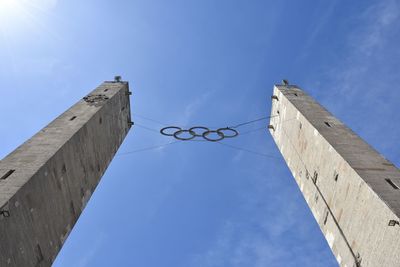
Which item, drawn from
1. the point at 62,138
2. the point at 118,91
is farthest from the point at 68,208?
the point at 118,91

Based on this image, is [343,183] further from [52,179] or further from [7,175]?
[7,175]

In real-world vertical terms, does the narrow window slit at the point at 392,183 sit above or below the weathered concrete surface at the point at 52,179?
below

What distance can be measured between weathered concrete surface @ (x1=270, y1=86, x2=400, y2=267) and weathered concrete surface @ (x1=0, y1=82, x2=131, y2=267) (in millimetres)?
9038

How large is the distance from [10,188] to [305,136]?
38.4 ft

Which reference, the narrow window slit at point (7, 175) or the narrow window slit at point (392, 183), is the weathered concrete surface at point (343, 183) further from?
the narrow window slit at point (7, 175)

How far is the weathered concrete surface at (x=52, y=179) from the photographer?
1238 centimetres

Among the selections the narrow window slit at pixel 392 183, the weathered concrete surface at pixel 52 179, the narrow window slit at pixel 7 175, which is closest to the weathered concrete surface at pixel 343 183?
the narrow window slit at pixel 392 183

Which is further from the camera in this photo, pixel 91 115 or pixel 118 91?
pixel 118 91

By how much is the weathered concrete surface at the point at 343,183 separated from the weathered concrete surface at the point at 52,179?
9038mm

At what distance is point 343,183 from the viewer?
1488 centimetres

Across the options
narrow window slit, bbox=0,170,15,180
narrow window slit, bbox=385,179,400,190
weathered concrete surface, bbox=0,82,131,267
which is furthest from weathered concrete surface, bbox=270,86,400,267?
narrow window slit, bbox=0,170,15,180

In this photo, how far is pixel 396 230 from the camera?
11.3 metres

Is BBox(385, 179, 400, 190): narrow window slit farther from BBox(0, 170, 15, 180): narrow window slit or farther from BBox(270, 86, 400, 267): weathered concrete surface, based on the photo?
BBox(0, 170, 15, 180): narrow window slit

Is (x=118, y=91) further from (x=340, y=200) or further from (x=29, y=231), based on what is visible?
(x=340, y=200)
